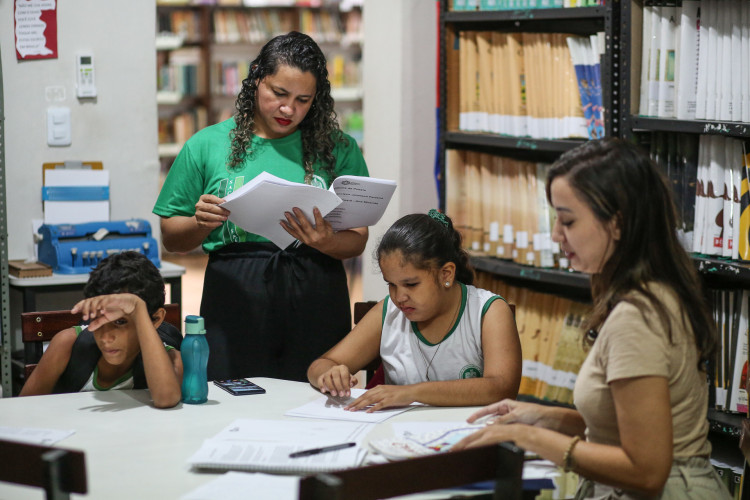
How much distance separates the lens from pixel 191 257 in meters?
7.96

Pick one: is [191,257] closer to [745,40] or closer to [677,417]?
[745,40]

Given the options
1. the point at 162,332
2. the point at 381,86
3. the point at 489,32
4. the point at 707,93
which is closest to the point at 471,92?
the point at 489,32

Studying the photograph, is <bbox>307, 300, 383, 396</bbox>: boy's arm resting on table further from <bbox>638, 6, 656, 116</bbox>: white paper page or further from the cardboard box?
the cardboard box

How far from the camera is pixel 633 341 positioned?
1447 millimetres

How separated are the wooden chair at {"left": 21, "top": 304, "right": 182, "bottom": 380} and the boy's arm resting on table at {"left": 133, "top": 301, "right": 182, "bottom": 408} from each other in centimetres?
38

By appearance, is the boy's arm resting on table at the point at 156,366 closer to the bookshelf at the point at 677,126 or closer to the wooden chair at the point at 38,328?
the wooden chair at the point at 38,328

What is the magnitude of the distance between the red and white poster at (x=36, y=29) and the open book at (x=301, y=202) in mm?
1668

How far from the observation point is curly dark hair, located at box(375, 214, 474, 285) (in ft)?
7.01

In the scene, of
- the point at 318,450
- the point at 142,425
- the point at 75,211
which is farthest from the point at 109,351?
the point at 75,211

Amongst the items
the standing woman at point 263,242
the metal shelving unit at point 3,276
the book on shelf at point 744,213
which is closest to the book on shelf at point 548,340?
the book on shelf at point 744,213

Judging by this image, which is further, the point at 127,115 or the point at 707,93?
the point at 127,115

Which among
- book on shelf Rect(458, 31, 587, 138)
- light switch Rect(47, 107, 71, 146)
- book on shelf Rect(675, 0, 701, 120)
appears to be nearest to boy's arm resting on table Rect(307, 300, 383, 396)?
book on shelf Rect(675, 0, 701, 120)

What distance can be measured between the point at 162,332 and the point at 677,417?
4.32ft

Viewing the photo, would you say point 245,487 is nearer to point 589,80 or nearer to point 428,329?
point 428,329
